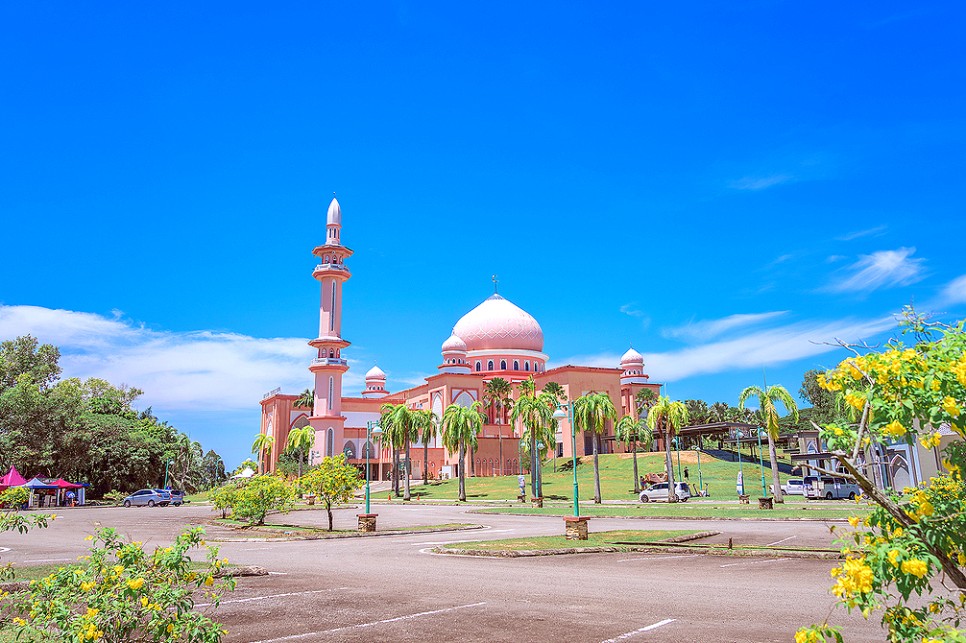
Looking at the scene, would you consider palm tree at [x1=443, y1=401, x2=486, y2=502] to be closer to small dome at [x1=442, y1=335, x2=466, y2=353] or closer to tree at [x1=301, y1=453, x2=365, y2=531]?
tree at [x1=301, y1=453, x2=365, y2=531]

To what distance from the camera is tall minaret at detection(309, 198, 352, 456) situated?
71.8m

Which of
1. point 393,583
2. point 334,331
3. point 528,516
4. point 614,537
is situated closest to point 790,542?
point 614,537

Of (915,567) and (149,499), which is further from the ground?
(915,567)

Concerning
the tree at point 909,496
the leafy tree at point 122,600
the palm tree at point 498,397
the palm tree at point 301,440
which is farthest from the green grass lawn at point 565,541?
the palm tree at point 301,440

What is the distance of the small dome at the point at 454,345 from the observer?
86.3m

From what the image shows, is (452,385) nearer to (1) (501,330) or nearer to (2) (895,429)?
(1) (501,330)

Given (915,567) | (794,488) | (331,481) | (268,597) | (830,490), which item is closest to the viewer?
(915,567)

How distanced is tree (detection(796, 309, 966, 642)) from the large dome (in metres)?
85.9

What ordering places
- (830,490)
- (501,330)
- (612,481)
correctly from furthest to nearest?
(501,330)
(612,481)
(830,490)

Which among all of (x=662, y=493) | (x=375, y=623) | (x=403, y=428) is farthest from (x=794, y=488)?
(x=375, y=623)

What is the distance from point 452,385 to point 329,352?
630 inches

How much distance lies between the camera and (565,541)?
64.3 feet

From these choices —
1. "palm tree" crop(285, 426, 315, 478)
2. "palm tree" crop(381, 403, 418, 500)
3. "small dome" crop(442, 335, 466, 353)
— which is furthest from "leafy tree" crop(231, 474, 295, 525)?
"small dome" crop(442, 335, 466, 353)

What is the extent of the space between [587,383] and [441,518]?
47.3 m
